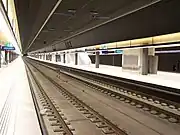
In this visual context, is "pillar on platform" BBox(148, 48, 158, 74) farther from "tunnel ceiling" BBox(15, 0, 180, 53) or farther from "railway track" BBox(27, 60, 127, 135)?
"railway track" BBox(27, 60, 127, 135)

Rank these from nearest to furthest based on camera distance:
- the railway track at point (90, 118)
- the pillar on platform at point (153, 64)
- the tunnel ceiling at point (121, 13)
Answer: the railway track at point (90, 118) < the tunnel ceiling at point (121, 13) < the pillar on platform at point (153, 64)

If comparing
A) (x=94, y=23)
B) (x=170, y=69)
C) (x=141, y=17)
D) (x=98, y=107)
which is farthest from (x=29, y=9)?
(x=170, y=69)

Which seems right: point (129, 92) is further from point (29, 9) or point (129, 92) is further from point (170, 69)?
point (170, 69)

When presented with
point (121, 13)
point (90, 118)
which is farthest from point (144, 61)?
A: point (90, 118)

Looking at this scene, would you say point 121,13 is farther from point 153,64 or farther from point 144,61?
point 153,64

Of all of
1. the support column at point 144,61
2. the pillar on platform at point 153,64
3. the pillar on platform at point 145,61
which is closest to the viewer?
the support column at point 144,61

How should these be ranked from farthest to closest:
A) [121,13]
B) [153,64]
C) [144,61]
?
[153,64] → [144,61] → [121,13]

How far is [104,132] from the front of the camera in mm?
5223

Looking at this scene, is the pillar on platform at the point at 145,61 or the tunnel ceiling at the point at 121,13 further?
the pillar on platform at the point at 145,61

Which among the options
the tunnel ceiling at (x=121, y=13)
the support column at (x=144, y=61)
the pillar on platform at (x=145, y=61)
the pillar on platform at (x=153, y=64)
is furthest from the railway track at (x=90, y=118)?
the pillar on platform at (x=153, y=64)

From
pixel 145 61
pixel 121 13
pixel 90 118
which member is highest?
pixel 121 13

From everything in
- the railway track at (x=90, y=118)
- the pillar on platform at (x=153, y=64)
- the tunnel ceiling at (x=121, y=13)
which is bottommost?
the railway track at (x=90, y=118)

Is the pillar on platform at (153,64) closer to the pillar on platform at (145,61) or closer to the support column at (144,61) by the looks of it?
the pillar on platform at (145,61)

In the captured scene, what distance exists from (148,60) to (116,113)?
12.1 metres
